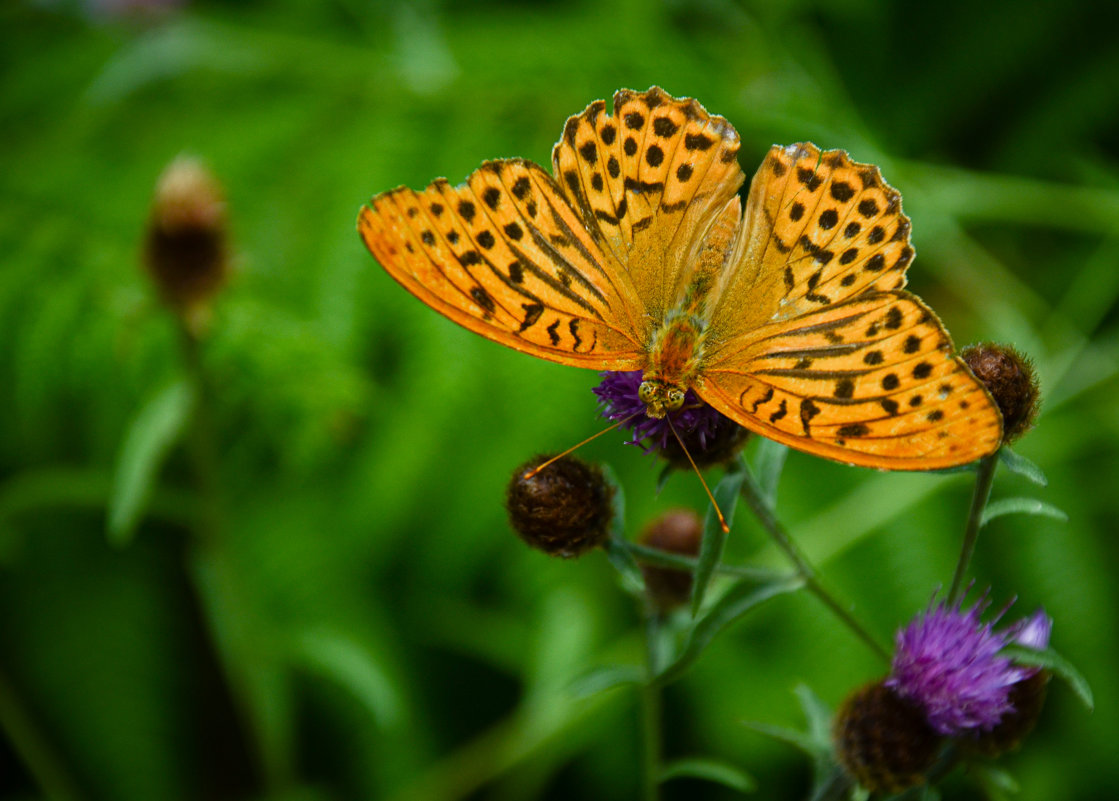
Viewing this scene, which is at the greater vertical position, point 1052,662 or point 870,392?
point 870,392

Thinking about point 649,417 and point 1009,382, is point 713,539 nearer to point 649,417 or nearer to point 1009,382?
point 649,417

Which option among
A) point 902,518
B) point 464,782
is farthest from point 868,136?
point 464,782

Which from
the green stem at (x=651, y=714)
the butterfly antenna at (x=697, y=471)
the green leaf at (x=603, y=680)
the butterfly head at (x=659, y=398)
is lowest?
the green stem at (x=651, y=714)

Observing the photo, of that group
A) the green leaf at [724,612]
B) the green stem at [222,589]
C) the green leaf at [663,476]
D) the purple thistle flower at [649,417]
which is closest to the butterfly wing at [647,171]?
the purple thistle flower at [649,417]

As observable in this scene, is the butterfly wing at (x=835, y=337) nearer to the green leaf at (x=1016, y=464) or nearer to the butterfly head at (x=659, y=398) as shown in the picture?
the butterfly head at (x=659, y=398)

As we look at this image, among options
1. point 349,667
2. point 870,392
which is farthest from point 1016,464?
point 349,667

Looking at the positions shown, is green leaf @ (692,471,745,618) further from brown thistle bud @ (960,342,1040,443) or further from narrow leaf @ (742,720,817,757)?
brown thistle bud @ (960,342,1040,443)

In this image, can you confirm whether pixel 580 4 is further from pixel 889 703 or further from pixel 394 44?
pixel 889 703
